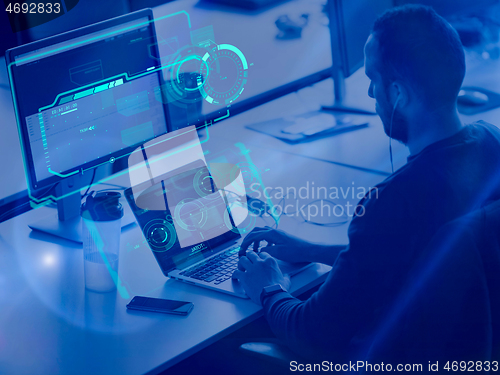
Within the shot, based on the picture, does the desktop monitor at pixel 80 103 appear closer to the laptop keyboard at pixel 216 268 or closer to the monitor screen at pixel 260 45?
the monitor screen at pixel 260 45

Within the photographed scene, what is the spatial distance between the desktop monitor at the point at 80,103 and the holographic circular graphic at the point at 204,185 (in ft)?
0.68

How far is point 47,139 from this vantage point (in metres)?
1.28

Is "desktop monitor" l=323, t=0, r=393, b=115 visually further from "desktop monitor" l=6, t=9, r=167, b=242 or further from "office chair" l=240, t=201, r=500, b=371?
"office chair" l=240, t=201, r=500, b=371

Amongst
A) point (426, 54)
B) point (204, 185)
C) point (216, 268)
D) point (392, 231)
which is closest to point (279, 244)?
point (216, 268)

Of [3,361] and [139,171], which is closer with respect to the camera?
[3,361]

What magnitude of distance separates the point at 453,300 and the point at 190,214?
69cm

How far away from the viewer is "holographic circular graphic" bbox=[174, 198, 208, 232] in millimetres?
1316

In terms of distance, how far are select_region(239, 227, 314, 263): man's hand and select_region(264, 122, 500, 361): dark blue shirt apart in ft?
0.71

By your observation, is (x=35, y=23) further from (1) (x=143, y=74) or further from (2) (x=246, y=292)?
(2) (x=246, y=292)

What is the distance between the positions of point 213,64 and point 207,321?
99 cm

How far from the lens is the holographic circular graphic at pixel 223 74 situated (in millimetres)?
1738

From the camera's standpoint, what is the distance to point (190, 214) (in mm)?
1339

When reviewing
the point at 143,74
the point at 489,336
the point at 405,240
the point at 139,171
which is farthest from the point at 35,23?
the point at 489,336

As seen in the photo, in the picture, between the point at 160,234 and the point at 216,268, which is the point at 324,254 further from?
the point at 160,234
